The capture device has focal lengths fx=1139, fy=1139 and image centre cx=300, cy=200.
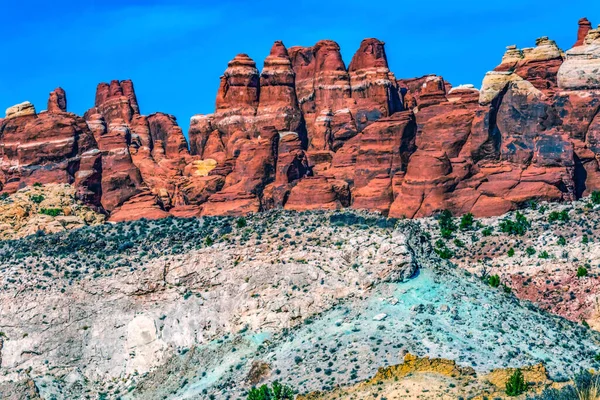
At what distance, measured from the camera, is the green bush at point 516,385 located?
45000 mm

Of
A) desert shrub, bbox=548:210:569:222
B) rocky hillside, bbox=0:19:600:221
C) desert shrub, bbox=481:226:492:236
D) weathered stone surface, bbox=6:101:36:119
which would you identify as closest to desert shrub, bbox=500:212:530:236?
desert shrub, bbox=481:226:492:236

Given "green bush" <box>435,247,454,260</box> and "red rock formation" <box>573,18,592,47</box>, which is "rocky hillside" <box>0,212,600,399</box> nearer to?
"green bush" <box>435,247,454,260</box>

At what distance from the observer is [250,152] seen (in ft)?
383

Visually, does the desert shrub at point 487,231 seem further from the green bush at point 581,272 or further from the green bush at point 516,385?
the green bush at point 516,385

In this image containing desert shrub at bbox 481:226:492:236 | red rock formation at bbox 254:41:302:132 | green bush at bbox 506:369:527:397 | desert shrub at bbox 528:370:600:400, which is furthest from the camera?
red rock formation at bbox 254:41:302:132

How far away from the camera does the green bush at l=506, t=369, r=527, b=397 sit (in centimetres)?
4500

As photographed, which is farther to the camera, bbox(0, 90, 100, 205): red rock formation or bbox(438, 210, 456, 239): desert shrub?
bbox(0, 90, 100, 205): red rock formation

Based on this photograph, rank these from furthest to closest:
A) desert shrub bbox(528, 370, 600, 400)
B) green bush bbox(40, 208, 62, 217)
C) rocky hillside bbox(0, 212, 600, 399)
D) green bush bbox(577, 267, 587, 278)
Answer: green bush bbox(40, 208, 62, 217), green bush bbox(577, 267, 587, 278), rocky hillside bbox(0, 212, 600, 399), desert shrub bbox(528, 370, 600, 400)

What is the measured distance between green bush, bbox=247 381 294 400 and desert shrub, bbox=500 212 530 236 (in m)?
39.2

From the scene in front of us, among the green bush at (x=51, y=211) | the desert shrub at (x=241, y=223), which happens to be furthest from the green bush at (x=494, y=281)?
the green bush at (x=51, y=211)

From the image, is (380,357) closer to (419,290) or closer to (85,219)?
(419,290)

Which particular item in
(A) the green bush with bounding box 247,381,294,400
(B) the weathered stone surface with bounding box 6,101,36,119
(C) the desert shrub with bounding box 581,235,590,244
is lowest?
(A) the green bush with bounding box 247,381,294,400

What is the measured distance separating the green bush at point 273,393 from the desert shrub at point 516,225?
39.2 meters

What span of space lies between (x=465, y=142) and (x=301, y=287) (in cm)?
4635
